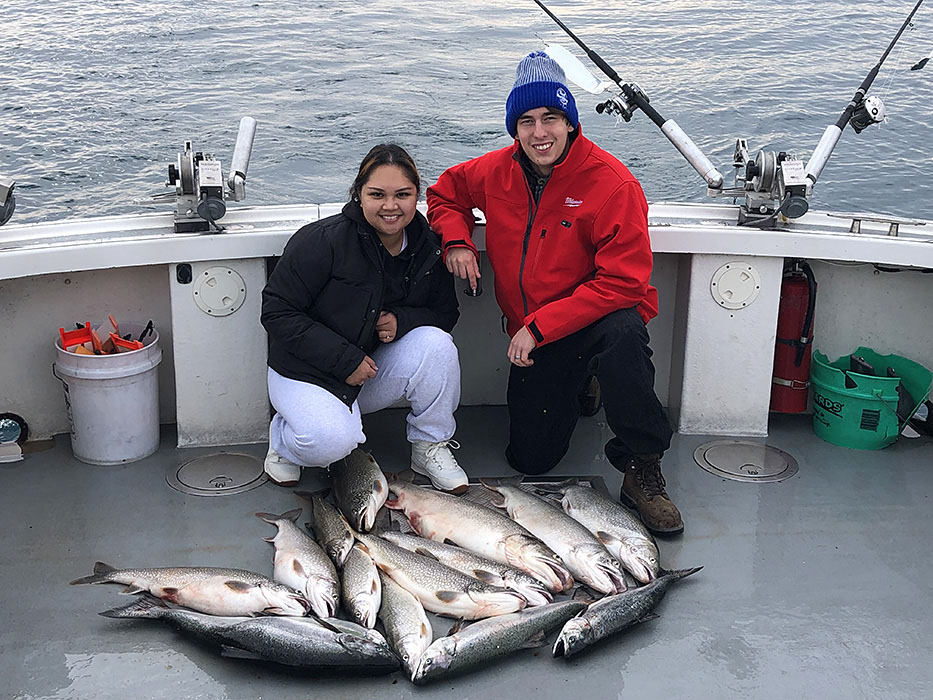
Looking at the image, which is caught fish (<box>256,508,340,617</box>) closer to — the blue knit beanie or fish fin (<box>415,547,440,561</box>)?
fish fin (<box>415,547,440,561</box>)

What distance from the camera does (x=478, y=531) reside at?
→ 2.85m

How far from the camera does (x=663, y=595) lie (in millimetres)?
2646

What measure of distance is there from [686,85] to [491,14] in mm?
2977

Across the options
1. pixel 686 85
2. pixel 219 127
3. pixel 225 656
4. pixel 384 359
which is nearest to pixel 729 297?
pixel 384 359

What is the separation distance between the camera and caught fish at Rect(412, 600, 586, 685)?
2289mm

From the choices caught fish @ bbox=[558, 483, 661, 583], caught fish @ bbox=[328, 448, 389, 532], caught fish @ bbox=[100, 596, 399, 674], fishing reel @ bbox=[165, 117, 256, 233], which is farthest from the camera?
fishing reel @ bbox=[165, 117, 256, 233]

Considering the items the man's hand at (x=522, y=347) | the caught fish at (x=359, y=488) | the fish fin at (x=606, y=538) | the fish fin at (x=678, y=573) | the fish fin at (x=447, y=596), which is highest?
the man's hand at (x=522, y=347)

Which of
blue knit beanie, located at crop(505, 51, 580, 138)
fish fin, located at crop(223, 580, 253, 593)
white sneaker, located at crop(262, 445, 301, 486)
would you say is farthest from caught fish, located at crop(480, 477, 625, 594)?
blue knit beanie, located at crop(505, 51, 580, 138)

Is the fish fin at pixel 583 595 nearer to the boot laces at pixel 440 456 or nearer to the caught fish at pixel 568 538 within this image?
the caught fish at pixel 568 538

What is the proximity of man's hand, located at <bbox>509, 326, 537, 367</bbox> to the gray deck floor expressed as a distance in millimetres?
566

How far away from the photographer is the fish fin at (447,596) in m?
2.54

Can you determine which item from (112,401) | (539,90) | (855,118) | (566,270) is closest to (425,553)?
(566,270)

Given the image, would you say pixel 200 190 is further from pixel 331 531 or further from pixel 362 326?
pixel 331 531

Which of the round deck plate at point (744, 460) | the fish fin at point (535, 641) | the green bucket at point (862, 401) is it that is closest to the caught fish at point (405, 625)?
the fish fin at point (535, 641)
